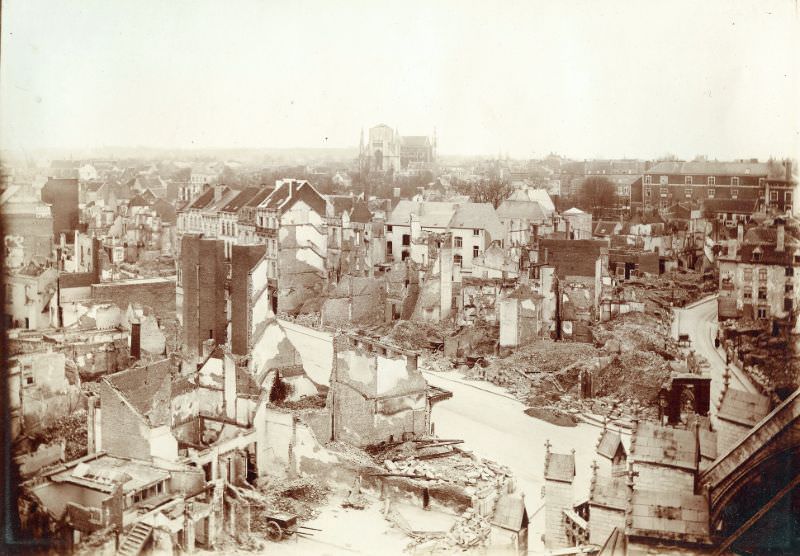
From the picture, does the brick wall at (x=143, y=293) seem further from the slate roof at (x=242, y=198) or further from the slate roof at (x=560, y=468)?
the slate roof at (x=560, y=468)

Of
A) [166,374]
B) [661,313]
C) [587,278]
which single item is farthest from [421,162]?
[166,374]

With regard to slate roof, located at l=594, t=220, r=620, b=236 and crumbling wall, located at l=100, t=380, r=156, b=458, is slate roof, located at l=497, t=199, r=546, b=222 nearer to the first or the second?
slate roof, located at l=594, t=220, r=620, b=236

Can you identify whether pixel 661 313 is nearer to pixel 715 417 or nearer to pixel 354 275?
pixel 715 417

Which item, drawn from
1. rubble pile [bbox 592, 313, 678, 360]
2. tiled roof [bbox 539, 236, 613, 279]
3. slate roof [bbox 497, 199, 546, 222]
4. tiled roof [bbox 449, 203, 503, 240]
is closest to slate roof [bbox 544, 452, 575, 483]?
rubble pile [bbox 592, 313, 678, 360]

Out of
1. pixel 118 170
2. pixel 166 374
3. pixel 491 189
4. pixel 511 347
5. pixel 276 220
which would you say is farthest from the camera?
pixel 491 189

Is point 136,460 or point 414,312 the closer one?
point 136,460

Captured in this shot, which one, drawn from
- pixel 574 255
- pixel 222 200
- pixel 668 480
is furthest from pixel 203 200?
pixel 668 480

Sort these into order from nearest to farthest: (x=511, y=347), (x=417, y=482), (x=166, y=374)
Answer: (x=417, y=482) → (x=166, y=374) → (x=511, y=347)

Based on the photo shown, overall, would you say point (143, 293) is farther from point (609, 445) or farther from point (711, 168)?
point (711, 168)
